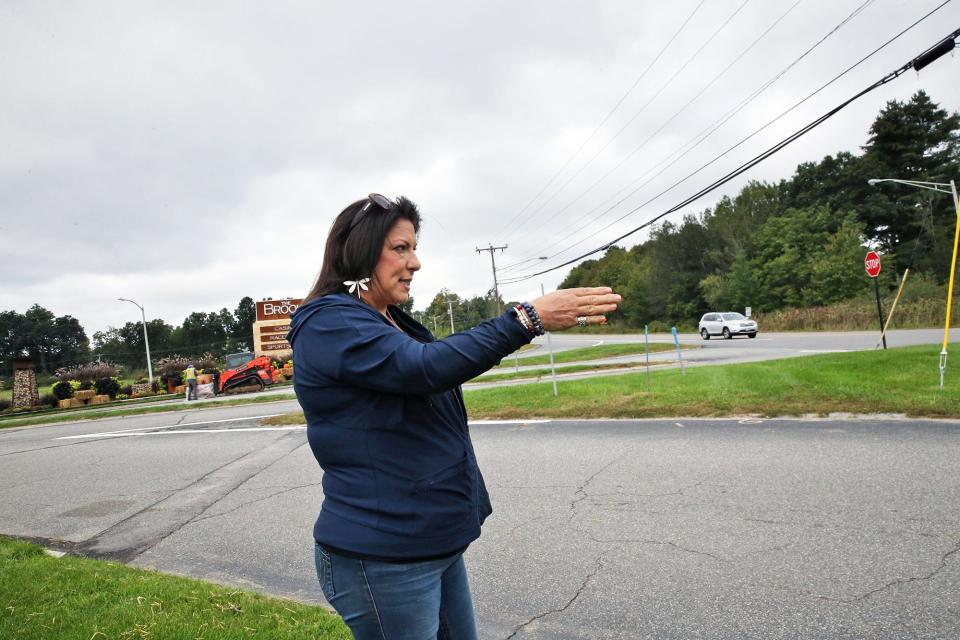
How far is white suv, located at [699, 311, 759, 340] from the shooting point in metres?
32.0

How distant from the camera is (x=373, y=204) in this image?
187 centimetres

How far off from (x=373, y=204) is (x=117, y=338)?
129 meters

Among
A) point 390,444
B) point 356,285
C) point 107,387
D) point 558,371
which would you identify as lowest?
point 558,371

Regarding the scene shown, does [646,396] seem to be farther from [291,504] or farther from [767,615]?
[767,615]

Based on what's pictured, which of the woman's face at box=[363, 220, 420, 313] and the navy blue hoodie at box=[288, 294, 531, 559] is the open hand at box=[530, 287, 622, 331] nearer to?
the navy blue hoodie at box=[288, 294, 531, 559]

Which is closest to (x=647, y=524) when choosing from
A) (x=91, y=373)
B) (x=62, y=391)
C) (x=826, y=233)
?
(x=62, y=391)

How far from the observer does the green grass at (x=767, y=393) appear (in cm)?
841

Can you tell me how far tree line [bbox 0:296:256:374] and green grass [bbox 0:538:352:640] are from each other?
102636mm

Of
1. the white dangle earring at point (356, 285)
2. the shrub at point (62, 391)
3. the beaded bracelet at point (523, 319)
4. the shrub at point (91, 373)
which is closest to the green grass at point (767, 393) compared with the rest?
the beaded bracelet at point (523, 319)

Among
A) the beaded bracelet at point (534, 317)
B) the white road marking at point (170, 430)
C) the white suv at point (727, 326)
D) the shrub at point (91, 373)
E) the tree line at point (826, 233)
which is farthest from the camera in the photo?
the tree line at point (826, 233)

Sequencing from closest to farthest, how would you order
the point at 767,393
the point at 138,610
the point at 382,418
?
the point at 382,418, the point at 138,610, the point at 767,393

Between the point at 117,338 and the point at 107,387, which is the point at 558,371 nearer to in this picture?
the point at 107,387

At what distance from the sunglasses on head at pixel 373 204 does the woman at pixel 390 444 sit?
0.25 meters

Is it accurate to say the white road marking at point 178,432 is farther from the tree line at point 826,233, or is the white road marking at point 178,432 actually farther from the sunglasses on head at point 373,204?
the tree line at point 826,233
